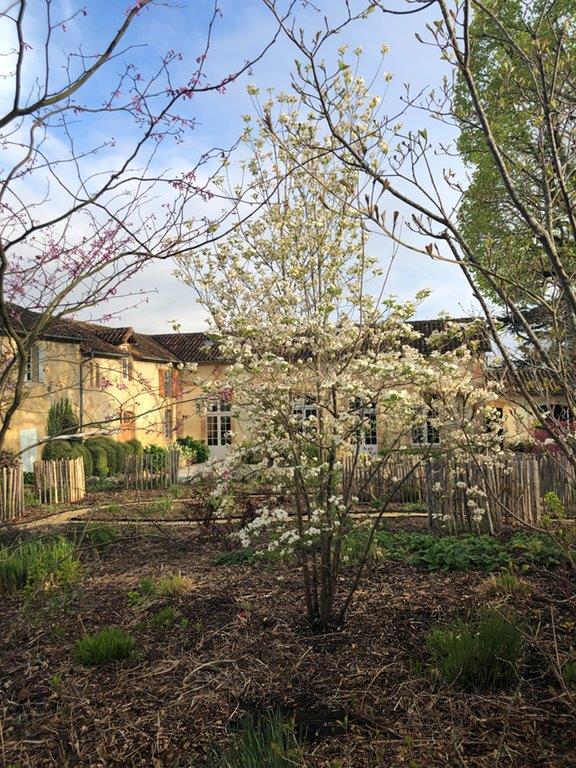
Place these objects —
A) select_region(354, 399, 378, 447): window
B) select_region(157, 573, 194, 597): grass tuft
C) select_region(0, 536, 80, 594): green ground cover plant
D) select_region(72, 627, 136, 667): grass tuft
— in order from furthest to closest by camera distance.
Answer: select_region(0, 536, 80, 594): green ground cover plant, select_region(157, 573, 194, 597): grass tuft, select_region(354, 399, 378, 447): window, select_region(72, 627, 136, 667): grass tuft

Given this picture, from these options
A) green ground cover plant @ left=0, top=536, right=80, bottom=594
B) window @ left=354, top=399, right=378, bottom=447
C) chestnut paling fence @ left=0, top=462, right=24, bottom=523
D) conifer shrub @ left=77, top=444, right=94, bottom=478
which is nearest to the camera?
window @ left=354, top=399, right=378, bottom=447

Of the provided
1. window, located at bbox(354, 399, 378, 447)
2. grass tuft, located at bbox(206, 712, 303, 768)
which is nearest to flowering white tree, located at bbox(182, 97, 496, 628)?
window, located at bbox(354, 399, 378, 447)

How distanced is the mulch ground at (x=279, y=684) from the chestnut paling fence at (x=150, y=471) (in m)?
10.9

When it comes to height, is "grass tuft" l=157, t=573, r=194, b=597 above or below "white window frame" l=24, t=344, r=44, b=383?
below

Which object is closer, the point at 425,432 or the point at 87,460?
the point at 425,432

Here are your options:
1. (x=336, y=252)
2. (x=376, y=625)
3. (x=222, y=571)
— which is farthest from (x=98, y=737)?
(x=336, y=252)

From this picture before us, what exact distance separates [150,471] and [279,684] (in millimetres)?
13919

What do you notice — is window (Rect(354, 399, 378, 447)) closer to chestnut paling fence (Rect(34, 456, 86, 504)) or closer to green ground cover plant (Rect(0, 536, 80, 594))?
green ground cover plant (Rect(0, 536, 80, 594))

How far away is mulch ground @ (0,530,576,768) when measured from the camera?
273 centimetres

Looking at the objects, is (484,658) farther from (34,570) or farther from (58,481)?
(58,481)

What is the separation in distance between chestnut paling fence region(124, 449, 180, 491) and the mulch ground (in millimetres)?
10941

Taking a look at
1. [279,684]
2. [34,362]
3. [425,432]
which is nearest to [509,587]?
[425,432]

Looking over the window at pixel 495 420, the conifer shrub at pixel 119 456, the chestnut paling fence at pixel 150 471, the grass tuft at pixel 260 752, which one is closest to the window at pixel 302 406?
the grass tuft at pixel 260 752

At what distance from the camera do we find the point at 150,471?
55.0ft
